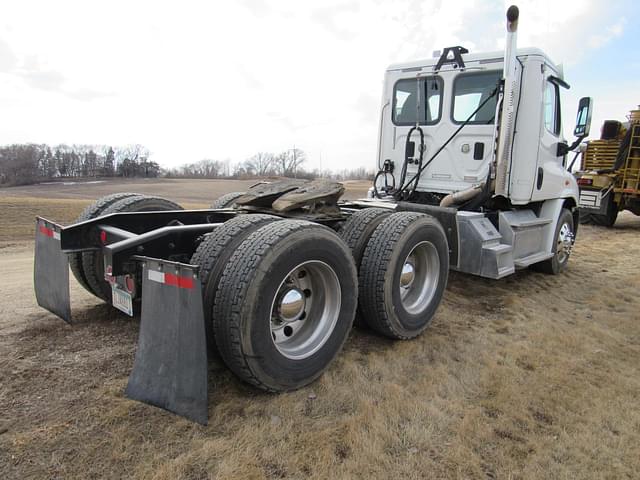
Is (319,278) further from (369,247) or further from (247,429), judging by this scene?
(247,429)

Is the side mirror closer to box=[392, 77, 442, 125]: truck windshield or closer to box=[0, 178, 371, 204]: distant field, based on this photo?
box=[392, 77, 442, 125]: truck windshield

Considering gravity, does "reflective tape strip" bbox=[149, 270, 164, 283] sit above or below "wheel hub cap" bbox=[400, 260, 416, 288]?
above

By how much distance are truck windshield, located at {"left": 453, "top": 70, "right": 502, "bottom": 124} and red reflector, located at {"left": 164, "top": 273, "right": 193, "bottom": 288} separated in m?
4.54

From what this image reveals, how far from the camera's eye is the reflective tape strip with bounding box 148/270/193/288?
7.64 ft

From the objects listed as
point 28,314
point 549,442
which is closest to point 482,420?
point 549,442

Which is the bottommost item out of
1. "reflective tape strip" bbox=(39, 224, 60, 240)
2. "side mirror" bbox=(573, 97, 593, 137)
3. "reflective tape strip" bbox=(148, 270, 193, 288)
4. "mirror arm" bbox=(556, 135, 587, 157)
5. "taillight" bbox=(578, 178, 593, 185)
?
"reflective tape strip" bbox=(148, 270, 193, 288)

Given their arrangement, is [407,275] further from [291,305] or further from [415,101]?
[415,101]

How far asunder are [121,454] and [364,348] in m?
1.96

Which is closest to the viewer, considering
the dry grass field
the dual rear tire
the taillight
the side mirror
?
the dry grass field

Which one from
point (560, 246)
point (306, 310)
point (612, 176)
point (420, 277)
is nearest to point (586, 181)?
point (612, 176)

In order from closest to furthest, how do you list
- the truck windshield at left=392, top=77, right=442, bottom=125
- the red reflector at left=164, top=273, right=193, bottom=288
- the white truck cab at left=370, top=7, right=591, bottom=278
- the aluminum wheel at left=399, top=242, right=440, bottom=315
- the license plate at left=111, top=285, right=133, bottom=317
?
the red reflector at left=164, top=273, right=193, bottom=288 → the license plate at left=111, top=285, right=133, bottom=317 → the aluminum wheel at left=399, top=242, right=440, bottom=315 → the white truck cab at left=370, top=7, right=591, bottom=278 → the truck windshield at left=392, top=77, right=442, bottom=125

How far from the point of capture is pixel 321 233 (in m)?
2.91

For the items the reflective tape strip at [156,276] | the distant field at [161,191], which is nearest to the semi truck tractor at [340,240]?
the reflective tape strip at [156,276]

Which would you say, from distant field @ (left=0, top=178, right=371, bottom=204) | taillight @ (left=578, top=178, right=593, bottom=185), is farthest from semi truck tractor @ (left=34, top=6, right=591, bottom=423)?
distant field @ (left=0, top=178, right=371, bottom=204)
